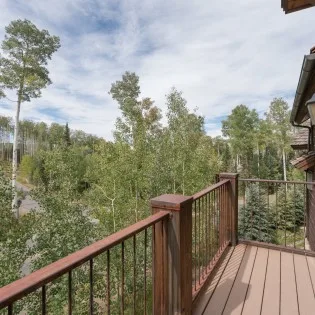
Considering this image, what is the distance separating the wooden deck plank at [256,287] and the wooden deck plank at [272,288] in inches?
1.6

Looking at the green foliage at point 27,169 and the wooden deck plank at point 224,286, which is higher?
the green foliage at point 27,169

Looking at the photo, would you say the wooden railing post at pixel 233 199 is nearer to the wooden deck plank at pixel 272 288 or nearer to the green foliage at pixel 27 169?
the wooden deck plank at pixel 272 288

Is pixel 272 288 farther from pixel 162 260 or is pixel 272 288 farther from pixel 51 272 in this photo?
pixel 51 272

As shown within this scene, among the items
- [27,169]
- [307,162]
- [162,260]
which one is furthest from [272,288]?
[27,169]

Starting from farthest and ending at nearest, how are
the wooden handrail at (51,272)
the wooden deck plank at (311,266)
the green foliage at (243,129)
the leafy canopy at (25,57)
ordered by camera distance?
the green foliage at (243,129) < the leafy canopy at (25,57) < the wooden deck plank at (311,266) < the wooden handrail at (51,272)

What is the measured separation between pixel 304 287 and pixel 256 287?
0.47m

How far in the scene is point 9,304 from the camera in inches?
28.4

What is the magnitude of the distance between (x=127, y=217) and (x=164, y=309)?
9.29 meters

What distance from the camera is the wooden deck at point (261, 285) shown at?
6.95 ft

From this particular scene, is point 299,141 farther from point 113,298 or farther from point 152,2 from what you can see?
point 113,298

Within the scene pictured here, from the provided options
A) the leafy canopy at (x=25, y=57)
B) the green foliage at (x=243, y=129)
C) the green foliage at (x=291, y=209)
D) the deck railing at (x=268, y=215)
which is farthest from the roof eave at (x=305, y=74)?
the green foliage at (x=243, y=129)

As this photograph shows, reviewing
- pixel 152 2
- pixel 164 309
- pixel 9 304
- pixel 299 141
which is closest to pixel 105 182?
pixel 152 2

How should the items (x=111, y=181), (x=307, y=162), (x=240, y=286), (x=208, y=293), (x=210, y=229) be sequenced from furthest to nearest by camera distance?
(x=111, y=181)
(x=307, y=162)
(x=210, y=229)
(x=240, y=286)
(x=208, y=293)

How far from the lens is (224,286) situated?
8.08 ft
